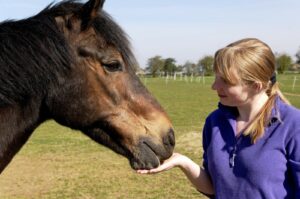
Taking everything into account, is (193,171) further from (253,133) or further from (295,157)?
(295,157)

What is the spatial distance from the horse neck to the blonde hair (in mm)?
1281

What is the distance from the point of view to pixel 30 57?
2561mm

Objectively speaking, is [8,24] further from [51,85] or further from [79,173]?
[79,173]

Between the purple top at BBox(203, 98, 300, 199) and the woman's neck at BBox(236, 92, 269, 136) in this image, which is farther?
the woman's neck at BBox(236, 92, 269, 136)

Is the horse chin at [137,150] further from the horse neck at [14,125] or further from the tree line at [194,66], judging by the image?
the tree line at [194,66]

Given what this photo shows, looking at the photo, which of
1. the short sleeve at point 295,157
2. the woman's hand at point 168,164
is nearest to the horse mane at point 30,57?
the woman's hand at point 168,164

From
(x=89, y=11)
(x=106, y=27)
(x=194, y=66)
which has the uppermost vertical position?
(x=89, y=11)

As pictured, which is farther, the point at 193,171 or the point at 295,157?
the point at 193,171

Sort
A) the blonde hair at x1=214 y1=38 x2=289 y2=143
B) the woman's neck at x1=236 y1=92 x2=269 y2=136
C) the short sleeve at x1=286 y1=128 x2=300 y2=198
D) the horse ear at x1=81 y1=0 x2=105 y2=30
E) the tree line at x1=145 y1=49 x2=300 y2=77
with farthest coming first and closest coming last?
the tree line at x1=145 y1=49 x2=300 y2=77
the horse ear at x1=81 y1=0 x2=105 y2=30
the woman's neck at x1=236 y1=92 x2=269 y2=136
the blonde hair at x1=214 y1=38 x2=289 y2=143
the short sleeve at x1=286 y1=128 x2=300 y2=198

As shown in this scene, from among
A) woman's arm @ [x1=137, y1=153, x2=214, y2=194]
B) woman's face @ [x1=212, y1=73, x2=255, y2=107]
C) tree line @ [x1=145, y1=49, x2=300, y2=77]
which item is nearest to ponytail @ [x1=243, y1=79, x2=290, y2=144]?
woman's face @ [x1=212, y1=73, x2=255, y2=107]

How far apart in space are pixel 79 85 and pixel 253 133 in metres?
1.18

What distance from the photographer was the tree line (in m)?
86.8

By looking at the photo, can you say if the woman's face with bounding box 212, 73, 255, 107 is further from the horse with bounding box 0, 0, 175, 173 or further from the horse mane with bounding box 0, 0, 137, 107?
the horse mane with bounding box 0, 0, 137, 107

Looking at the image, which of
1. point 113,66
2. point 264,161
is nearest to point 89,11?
point 113,66
